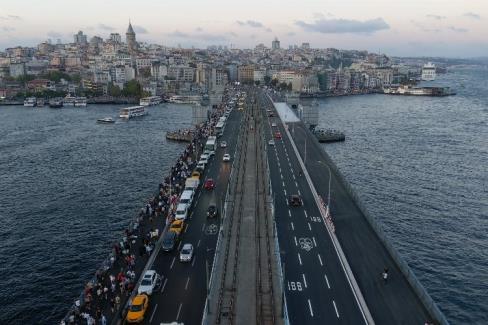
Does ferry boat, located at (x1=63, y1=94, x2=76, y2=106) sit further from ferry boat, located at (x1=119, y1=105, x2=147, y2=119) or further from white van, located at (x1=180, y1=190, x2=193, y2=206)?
white van, located at (x1=180, y1=190, x2=193, y2=206)

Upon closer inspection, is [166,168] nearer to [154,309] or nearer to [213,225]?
[213,225]

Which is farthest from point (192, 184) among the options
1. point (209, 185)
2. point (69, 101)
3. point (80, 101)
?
point (69, 101)

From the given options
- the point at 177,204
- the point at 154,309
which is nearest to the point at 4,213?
the point at 177,204

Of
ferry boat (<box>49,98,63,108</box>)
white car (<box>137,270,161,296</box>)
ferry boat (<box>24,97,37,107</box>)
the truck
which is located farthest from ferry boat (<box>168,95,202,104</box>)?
white car (<box>137,270,161,296</box>)

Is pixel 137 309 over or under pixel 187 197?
under

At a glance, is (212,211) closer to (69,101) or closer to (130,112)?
(130,112)
